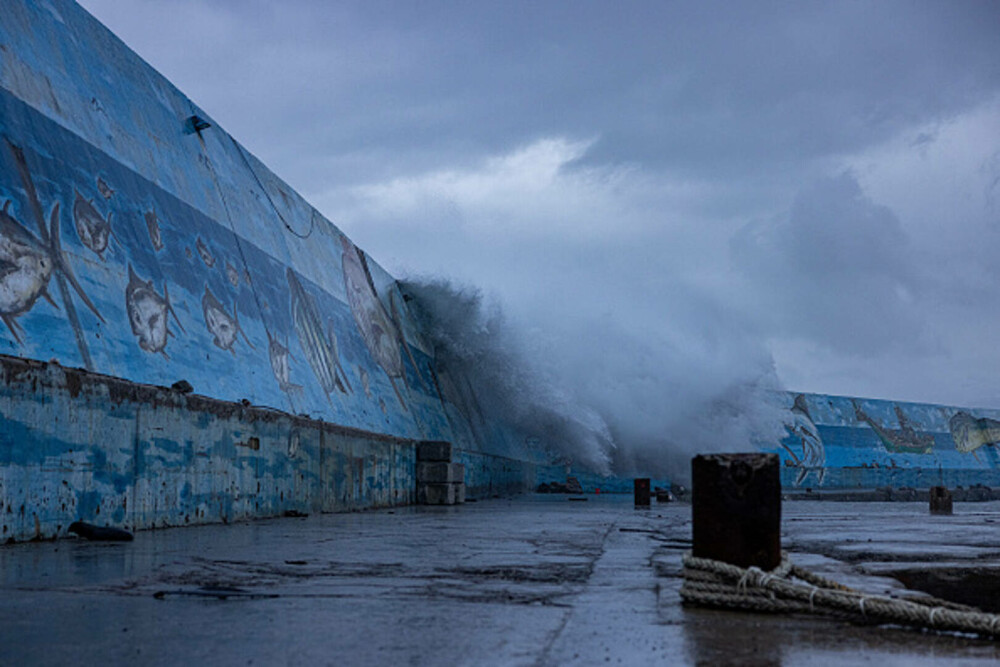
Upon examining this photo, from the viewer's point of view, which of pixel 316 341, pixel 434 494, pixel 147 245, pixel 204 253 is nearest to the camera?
pixel 147 245

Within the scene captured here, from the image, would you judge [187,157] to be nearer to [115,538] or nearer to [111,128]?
[111,128]

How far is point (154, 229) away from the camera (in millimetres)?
8633

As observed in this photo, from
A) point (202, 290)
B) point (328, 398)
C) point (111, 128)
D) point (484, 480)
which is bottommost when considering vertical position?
point (484, 480)

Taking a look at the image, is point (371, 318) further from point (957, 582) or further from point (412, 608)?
point (412, 608)

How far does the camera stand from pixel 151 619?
2414 mm

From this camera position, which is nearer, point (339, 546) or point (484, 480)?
point (339, 546)

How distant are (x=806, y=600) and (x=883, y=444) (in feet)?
130

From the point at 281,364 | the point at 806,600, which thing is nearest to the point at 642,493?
the point at 281,364

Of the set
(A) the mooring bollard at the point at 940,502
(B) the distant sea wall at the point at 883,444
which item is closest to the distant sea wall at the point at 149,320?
(A) the mooring bollard at the point at 940,502

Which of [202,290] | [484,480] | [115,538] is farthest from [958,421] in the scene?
[115,538]

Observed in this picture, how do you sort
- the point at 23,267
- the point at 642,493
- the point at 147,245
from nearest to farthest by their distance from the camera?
1. the point at 23,267
2. the point at 147,245
3. the point at 642,493

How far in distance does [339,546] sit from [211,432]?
9.23 feet

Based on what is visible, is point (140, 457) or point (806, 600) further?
point (140, 457)

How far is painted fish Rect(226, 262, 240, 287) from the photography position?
1001 cm
